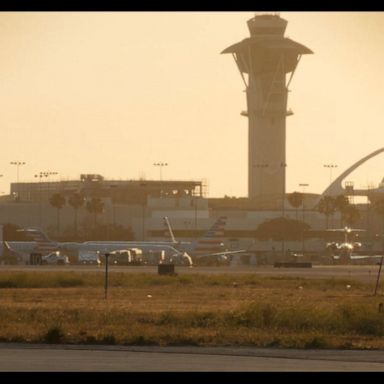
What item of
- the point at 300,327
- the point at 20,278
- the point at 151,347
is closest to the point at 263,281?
the point at 20,278

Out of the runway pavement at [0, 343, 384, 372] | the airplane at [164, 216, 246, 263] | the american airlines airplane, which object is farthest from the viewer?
the airplane at [164, 216, 246, 263]

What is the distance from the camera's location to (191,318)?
47.8 meters

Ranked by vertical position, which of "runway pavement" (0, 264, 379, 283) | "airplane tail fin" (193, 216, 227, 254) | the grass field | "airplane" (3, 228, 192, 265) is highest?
"airplane tail fin" (193, 216, 227, 254)

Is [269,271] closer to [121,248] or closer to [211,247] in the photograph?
[121,248]

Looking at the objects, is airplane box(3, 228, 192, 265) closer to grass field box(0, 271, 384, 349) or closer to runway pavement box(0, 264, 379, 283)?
runway pavement box(0, 264, 379, 283)

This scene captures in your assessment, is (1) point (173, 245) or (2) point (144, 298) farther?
(1) point (173, 245)

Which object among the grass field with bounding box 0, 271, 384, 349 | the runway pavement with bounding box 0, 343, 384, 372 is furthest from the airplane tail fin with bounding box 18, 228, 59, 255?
the runway pavement with bounding box 0, 343, 384, 372

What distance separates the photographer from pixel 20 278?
88.6 meters

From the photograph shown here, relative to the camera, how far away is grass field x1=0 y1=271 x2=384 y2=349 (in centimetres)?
3969

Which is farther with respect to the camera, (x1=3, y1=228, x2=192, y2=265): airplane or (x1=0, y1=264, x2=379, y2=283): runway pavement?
(x1=3, y1=228, x2=192, y2=265): airplane

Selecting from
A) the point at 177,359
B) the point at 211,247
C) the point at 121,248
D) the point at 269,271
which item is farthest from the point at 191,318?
the point at 211,247

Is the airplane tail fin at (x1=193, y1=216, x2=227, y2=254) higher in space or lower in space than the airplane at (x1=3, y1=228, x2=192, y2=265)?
higher

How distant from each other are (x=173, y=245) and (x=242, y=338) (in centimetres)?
13849

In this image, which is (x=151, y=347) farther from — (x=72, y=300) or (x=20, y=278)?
(x=20, y=278)
